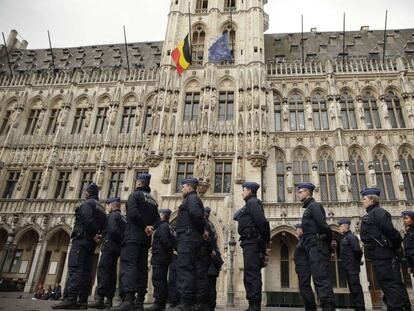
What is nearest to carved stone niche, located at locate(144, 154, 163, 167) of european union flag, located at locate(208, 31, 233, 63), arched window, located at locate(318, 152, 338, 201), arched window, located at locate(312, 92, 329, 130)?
european union flag, located at locate(208, 31, 233, 63)

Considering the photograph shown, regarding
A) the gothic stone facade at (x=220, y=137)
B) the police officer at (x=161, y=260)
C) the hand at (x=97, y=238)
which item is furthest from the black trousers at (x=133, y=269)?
the gothic stone facade at (x=220, y=137)

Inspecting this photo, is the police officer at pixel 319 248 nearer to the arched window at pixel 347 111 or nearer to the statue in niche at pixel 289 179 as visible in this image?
the statue in niche at pixel 289 179

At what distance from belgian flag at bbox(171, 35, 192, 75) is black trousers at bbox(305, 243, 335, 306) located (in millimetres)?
16788

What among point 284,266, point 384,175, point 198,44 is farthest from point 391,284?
point 198,44

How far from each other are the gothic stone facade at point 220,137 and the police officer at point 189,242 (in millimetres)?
10031

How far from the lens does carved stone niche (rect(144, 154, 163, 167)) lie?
18656 millimetres

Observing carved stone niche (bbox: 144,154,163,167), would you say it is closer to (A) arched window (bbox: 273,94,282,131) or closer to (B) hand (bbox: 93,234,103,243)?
(A) arched window (bbox: 273,94,282,131)

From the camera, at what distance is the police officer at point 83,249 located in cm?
598

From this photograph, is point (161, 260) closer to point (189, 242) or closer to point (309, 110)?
point (189, 242)

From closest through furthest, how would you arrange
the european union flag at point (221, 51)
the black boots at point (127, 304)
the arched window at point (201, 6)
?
the black boots at point (127, 304)
the european union flag at point (221, 51)
the arched window at point (201, 6)

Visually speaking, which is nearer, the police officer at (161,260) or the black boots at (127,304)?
the black boots at (127,304)

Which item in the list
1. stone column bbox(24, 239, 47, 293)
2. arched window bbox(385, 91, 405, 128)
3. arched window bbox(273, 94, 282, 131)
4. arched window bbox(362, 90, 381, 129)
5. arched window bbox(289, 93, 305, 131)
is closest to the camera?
stone column bbox(24, 239, 47, 293)

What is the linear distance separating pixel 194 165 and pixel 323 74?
11260 millimetres

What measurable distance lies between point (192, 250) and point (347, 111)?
18.6 metres
